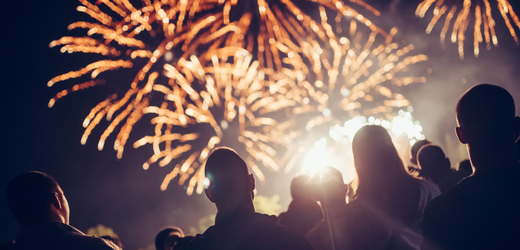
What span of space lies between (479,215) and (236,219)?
132 cm

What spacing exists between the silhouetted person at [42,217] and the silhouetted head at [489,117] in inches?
101

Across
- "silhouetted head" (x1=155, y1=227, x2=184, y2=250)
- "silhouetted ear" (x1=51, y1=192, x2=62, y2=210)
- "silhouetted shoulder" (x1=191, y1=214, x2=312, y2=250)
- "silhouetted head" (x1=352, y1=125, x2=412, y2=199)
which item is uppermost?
"silhouetted ear" (x1=51, y1=192, x2=62, y2=210)

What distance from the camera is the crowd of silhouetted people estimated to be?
1508mm

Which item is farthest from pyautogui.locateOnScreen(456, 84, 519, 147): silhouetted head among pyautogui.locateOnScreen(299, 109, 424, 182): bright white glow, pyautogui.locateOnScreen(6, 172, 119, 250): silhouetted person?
pyautogui.locateOnScreen(299, 109, 424, 182): bright white glow

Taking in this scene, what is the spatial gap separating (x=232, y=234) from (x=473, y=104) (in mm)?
1582

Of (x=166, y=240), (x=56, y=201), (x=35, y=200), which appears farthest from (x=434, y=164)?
(x=35, y=200)

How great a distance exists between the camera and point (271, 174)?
3341 centimetres

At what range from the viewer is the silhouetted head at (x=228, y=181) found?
196 centimetres

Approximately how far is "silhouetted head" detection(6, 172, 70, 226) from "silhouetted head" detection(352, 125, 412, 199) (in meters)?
2.46

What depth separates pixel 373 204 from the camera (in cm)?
239

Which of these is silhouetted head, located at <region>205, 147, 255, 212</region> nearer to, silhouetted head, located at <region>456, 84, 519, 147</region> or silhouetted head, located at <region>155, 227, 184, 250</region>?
silhouetted head, located at <region>456, 84, 519, 147</region>

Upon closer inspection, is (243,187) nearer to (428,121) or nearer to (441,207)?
(441,207)

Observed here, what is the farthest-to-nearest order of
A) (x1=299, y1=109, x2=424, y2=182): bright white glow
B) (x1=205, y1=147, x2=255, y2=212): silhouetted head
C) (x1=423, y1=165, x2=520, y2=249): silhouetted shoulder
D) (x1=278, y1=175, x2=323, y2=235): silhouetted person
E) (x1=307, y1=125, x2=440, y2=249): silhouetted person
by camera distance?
(x1=299, y1=109, x2=424, y2=182): bright white glow, (x1=278, y1=175, x2=323, y2=235): silhouetted person, (x1=307, y1=125, x2=440, y2=249): silhouetted person, (x1=205, y1=147, x2=255, y2=212): silhouetted head, (x1=423, y1=165, x2=520, y2=249): silhouetted shoulder

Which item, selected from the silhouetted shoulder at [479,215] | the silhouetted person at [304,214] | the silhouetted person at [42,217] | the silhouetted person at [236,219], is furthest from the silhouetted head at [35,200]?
the silhouetted shoulder at [479,215]
